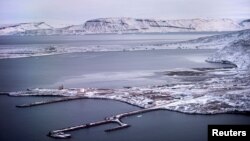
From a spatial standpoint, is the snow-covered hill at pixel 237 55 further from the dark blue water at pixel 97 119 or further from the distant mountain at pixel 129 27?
the distant mountain at pixel 129 27

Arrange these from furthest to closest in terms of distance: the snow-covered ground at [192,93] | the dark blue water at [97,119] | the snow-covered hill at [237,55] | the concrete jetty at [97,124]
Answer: the snow-covered hill at [237,55] < the snow-covered ground at [192,93] < the concrete jetty at [97,124] < the dark blue water at [97,119]

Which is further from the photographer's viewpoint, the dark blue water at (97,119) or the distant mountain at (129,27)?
the distant mountain at (129,27)

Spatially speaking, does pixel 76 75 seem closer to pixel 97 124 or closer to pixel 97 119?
pixel 97 119

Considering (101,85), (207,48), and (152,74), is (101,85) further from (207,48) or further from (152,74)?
(207,48)

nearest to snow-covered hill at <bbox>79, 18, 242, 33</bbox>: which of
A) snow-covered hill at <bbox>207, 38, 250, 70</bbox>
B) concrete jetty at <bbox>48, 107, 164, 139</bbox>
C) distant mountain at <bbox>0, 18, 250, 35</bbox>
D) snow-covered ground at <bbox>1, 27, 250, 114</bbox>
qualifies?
distant mountain at <bbox>0, 18, 250, 35</bbox>

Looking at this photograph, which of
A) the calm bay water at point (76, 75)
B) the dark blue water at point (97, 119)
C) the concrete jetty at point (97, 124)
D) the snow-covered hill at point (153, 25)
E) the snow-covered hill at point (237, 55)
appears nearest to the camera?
the dark blue water at point (97, 119)

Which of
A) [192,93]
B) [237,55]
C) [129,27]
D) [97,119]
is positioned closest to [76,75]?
[192,93]

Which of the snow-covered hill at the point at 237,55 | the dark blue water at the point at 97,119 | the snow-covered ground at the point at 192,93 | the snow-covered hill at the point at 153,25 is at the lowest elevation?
the dark blue water at the point at 97,119

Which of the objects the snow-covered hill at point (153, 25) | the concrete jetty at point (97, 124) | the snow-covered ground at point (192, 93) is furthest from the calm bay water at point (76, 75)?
the snow-covered hill at point (153, 25)
